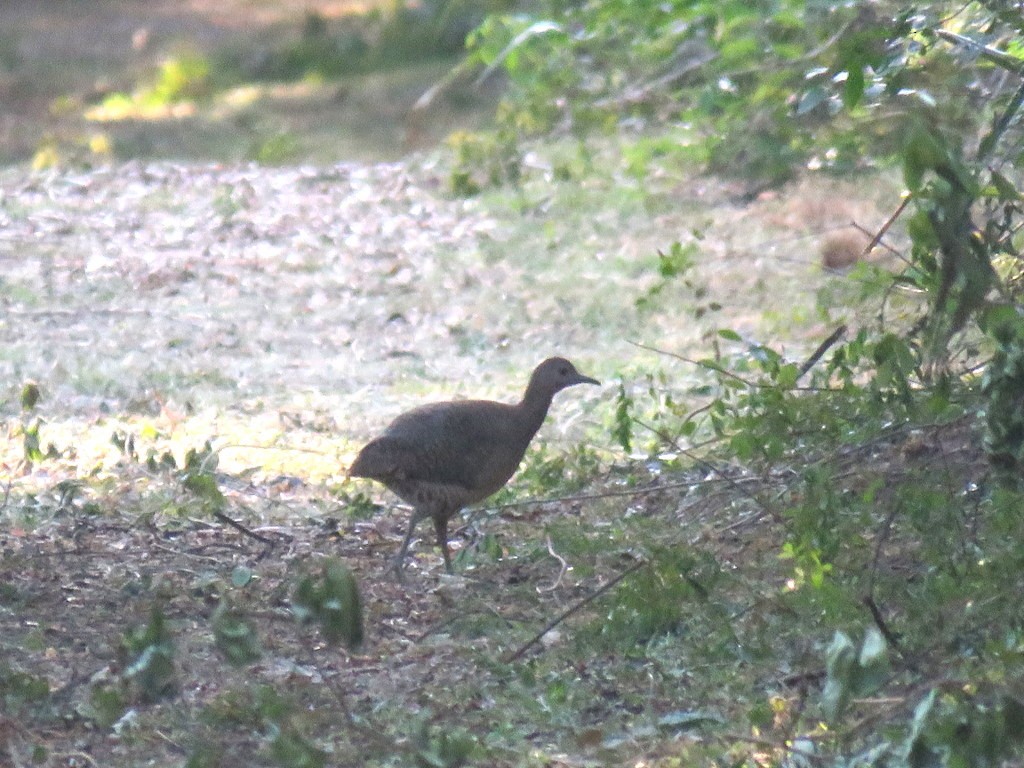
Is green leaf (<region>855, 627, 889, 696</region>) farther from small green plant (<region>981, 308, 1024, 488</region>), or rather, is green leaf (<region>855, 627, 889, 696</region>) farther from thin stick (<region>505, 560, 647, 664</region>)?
thin stick (<region>505, 560, 647, 664</region>)

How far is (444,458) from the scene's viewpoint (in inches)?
210

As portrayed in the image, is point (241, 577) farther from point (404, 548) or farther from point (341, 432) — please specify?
point (341, 432)

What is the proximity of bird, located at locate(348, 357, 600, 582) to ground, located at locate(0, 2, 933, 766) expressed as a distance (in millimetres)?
191

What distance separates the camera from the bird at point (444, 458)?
5.29m

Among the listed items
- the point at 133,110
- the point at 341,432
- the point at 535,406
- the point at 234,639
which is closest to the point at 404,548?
the point at 535,406

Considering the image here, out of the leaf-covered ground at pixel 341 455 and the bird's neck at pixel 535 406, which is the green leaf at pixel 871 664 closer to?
the leaf-covered ground at pixel 341 455

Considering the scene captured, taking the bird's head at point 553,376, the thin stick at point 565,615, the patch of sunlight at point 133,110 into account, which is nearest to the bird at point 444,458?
the bird's head at point 553,376

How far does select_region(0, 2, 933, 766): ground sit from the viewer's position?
414cm

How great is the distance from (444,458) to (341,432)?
1729 millimetres

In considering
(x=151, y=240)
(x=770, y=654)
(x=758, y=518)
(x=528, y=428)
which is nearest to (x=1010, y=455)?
Result: (x=770, y=654)

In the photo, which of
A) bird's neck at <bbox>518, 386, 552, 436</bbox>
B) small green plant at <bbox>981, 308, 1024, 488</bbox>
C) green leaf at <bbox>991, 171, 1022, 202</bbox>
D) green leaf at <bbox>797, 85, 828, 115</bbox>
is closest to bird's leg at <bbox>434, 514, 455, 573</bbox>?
bird's neck at <bbox>518, 386, 552, 436</bbox>

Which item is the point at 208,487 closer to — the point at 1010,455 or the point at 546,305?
the point at 1010,455

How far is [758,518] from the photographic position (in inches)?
208

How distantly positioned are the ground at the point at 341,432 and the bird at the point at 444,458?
19 cm
